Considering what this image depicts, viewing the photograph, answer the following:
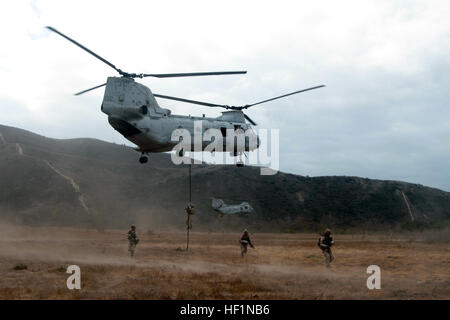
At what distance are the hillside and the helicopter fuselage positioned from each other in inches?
1650

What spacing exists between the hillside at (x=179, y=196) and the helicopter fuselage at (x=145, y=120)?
41898mm

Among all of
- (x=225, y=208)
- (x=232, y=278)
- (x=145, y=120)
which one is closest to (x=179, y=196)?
(x=225, y=208)

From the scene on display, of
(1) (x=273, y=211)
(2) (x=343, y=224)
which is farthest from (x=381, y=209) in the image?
(1) (x=273, y=211)

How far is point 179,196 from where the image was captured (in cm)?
7988

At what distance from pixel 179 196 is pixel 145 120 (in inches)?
2375

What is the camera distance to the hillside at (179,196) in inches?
2721

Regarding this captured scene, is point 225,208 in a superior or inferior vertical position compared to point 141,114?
inferior

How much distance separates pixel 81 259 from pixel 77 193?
5425 cm

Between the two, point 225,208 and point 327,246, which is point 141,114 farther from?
point 225,208

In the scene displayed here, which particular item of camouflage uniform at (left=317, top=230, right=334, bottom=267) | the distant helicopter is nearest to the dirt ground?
camouflage uniform at (left=317, top=230, right=334, bottom=267)

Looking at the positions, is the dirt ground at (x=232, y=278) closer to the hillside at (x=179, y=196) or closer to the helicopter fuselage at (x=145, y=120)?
the helicopter fuselage at (x=145, y=120)
